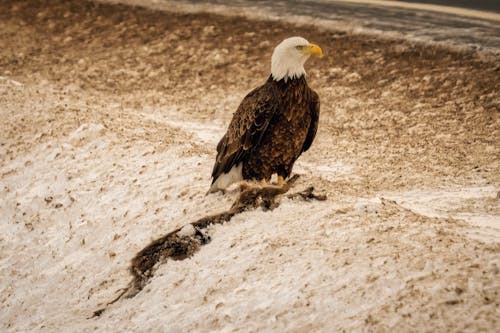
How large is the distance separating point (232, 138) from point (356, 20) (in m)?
7.76

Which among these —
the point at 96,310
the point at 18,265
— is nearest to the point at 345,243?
the point at 96,310

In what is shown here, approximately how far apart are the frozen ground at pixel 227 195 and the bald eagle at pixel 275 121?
0.56 m

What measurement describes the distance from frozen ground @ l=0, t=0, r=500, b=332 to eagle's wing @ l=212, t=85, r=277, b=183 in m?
0.49

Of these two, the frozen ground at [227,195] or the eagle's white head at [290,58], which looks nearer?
the frozen ground at [227,195]

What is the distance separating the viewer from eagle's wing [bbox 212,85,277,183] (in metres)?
7.04

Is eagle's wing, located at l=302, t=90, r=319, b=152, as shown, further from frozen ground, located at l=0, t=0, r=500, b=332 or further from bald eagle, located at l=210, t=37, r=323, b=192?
frozen ground, located at l=0, t=0, r=500, b=332

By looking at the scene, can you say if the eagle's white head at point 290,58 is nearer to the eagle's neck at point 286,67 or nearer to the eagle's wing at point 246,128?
the eagle's neck at point 286,67

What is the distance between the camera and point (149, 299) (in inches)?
229

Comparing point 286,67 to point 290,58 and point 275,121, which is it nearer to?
point 290,58

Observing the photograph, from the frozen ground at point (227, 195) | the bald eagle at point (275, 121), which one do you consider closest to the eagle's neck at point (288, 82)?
the bald eagle at point (275, 121)

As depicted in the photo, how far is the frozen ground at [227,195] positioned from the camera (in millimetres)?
5012

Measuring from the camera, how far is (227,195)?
7.29 m

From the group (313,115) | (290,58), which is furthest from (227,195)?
(290,58)

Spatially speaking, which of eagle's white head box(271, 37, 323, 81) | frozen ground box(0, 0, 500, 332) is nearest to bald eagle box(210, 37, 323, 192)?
eagle's white head box(271, 37, 323, 81)
